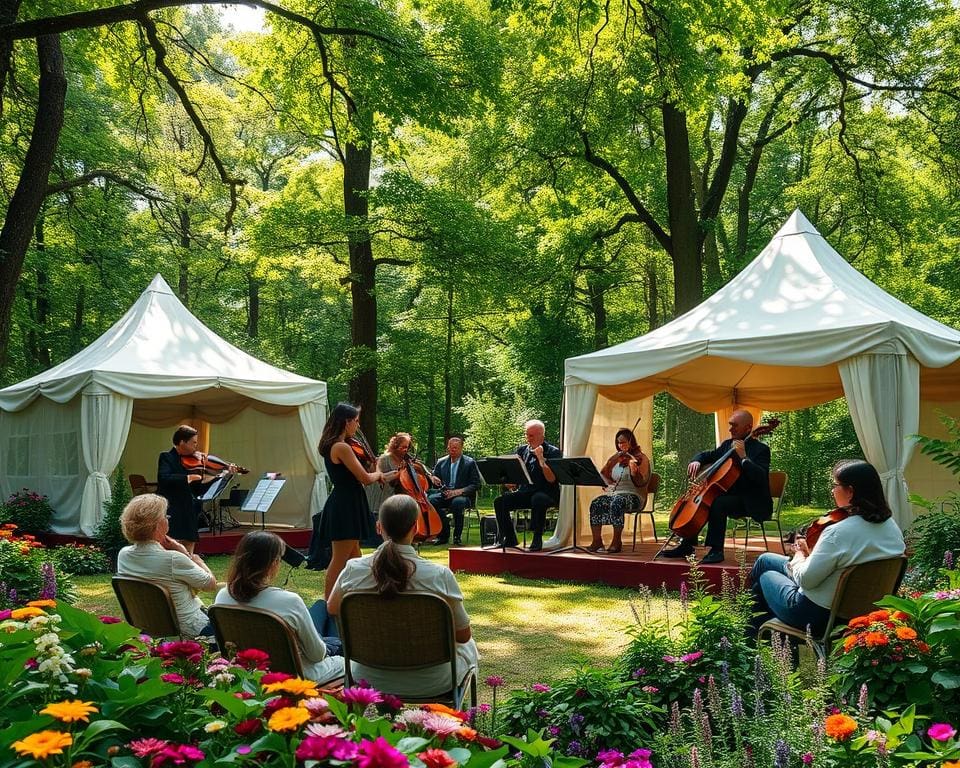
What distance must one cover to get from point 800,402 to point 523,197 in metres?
7.43

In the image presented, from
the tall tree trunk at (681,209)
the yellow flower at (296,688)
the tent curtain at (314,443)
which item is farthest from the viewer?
the tall tree trunk at (681,209)

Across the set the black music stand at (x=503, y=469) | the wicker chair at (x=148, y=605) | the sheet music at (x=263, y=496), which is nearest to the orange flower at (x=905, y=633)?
the wicker chair at (x=148, y=605)

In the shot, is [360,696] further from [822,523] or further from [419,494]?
[419,494]

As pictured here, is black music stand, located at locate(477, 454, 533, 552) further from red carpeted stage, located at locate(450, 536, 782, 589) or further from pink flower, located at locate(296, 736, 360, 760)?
pink flower, located at locate(296, 736, 360, 760)

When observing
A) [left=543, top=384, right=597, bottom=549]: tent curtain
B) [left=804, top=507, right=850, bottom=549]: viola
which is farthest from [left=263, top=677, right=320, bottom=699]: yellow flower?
[left=543, top=384, right=597, bottom=549]: tent curtain

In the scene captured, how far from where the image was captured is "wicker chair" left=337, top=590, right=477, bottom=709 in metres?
3.55

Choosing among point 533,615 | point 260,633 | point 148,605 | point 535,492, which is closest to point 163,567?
point 148,605

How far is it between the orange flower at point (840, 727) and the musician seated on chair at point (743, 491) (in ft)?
20.5

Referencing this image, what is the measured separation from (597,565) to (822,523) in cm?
394

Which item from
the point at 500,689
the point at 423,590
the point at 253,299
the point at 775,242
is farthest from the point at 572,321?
the point at 423,590

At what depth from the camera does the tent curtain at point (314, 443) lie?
42.4ft

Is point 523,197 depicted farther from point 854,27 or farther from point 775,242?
point 775,242

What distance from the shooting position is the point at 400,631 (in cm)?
360

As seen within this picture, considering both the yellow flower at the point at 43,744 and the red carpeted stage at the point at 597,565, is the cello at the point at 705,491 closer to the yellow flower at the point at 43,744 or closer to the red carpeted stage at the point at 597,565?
the red carpeted stage at the point at 597,565
